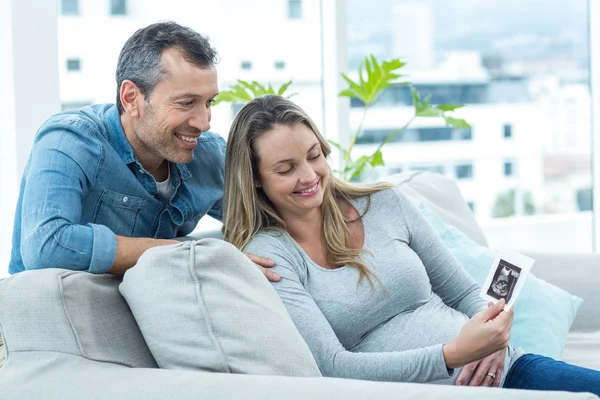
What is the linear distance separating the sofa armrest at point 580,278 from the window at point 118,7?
2105 mm

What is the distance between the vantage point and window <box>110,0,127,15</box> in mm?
3504

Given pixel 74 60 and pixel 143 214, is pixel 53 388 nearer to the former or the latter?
pixel 143 214

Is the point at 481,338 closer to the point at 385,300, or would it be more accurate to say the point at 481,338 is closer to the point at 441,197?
the point at 385,300

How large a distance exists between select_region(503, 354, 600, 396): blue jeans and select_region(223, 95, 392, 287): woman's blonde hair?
1.41 feet

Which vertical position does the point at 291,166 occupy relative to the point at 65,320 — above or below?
above

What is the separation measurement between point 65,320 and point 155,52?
81cm

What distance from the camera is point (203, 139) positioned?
2.15m

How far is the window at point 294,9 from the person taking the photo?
3896mm

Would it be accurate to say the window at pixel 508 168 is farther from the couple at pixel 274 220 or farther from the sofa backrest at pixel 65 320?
the sofa backrest at pixel 65 320

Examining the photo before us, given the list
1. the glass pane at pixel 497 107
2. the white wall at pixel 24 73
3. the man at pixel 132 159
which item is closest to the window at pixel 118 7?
the white wall at pixel 24 73

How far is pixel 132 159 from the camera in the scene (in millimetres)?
1922

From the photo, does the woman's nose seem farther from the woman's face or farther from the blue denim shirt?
the blue denim shirt

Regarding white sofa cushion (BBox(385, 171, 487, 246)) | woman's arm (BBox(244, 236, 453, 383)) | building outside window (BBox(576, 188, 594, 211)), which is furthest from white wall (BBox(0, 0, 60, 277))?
building outside window (BBox(576, 188, 594, 211))

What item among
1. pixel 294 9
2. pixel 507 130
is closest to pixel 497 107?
pixel 507 130
